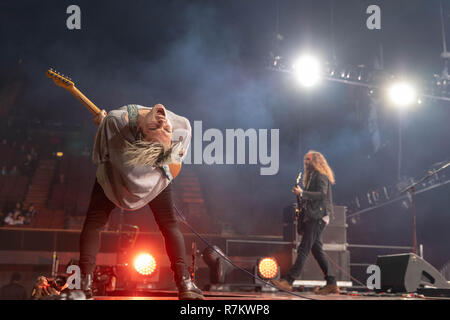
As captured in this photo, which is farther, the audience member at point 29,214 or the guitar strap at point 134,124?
the audience member at point 29,214

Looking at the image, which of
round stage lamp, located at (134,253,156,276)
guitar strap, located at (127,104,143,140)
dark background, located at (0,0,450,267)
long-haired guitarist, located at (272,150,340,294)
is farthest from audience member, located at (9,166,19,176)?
guitar strap, located at (127,104,143,140)

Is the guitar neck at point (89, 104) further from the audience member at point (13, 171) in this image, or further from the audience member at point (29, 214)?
the audience member at point (13, 171)

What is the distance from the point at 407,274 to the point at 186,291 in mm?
3116

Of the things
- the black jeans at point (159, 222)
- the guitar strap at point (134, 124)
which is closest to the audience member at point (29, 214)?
the black jeans at point (159, 222)

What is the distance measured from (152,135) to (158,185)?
0.27 m

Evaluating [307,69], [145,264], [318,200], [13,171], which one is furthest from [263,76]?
[13,171]

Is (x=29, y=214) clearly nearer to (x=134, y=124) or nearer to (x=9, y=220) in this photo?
(x=9, y=220)

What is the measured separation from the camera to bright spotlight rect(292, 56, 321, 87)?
9062 millimetres

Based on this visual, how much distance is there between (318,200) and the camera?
4.92 meters

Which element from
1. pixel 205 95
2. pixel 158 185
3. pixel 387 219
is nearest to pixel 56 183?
pixel 205 95

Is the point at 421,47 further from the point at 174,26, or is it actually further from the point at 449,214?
the point at 174,26

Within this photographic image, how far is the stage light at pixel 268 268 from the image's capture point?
5.73 m

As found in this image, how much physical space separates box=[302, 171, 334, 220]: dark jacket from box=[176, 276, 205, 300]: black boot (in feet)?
8.92

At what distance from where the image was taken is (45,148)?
19484 millimetres
